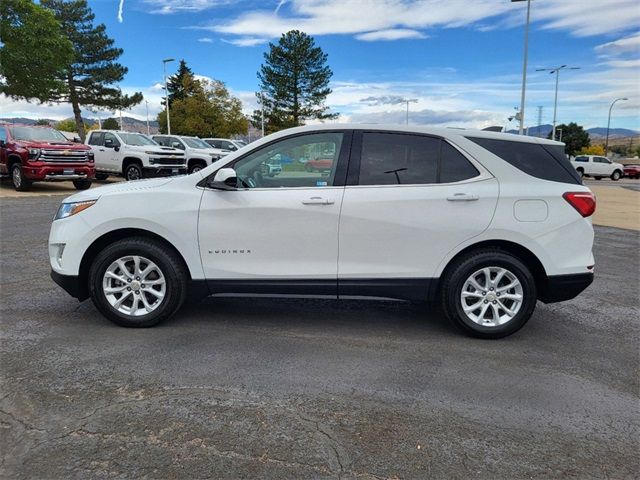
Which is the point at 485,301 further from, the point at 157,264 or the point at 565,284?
the point at 157,264

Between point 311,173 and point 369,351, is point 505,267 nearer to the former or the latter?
point 369,351

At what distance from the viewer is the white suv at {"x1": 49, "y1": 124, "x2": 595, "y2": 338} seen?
4.13 metres

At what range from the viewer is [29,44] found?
23.6m

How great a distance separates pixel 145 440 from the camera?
2.70 meters

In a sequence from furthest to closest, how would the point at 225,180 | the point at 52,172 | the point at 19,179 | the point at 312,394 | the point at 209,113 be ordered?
the point at 209,113 → the point at 19,179 → the point at 52,172 → the point at 225,180 → the point at 312,394

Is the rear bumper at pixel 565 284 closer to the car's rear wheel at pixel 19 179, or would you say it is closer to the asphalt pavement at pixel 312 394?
the asphalt pavement at pixel 312 394

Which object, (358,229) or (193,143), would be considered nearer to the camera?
(358,229)

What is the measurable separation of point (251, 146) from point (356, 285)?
148cm

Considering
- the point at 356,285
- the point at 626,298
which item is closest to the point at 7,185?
the point at 356,285

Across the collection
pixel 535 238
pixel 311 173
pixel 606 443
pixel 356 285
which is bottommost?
pixel 606 443

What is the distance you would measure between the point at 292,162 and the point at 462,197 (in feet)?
4.76

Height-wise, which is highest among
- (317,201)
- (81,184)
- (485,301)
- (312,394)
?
A: (317,201)

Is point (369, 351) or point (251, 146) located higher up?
point (251, 146)

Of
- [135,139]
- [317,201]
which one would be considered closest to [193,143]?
[135,139]
